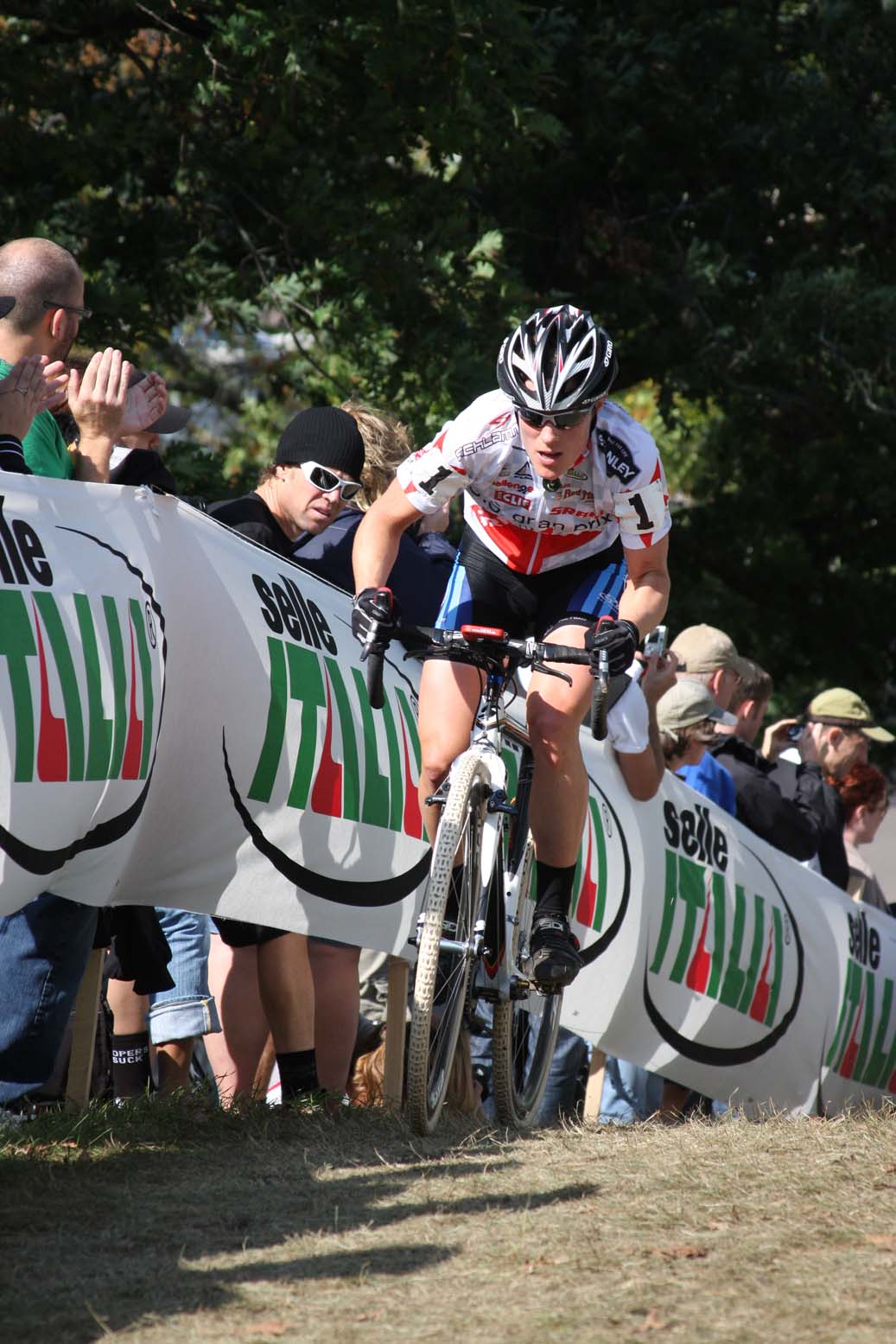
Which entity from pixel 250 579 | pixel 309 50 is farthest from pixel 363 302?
pixel 250 579

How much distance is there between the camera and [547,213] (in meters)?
15.0

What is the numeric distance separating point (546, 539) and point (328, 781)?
111 centimetres

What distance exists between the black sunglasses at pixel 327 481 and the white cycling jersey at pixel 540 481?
28.5 inches

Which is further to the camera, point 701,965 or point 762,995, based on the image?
point 762,995

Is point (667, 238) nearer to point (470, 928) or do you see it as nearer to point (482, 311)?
point (482, 311)

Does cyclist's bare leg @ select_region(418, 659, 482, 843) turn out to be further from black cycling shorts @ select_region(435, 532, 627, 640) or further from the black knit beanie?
the black knit beanie

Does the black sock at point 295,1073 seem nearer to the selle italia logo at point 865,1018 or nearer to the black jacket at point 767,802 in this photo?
the black jacket at point 767,802

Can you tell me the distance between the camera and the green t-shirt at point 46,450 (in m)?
5.18

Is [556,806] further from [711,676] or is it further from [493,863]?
[711,676]

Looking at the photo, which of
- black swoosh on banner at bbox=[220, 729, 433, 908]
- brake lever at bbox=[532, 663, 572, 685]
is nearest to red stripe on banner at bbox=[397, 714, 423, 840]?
black swoosh on banner at bbox=[220, 729, 433, 908]

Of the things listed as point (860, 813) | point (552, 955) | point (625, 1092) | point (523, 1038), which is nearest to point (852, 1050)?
point (860, 813)

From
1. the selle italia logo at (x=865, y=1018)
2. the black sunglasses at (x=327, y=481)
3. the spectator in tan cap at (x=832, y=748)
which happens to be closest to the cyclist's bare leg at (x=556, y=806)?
the black sunglasses at (x=327, y=481)

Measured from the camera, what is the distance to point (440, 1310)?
3410mm

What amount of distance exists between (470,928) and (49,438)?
6.65ft
